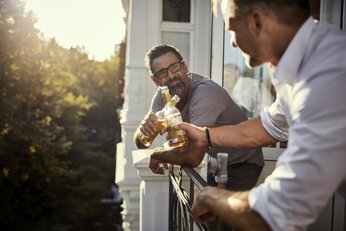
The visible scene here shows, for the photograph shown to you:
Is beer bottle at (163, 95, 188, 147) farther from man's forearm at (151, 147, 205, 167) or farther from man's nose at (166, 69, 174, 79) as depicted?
man's nose at (166, 69, 174, 79)

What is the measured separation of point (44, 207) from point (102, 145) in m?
12.3

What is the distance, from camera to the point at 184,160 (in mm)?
2129

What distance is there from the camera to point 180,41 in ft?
17.6

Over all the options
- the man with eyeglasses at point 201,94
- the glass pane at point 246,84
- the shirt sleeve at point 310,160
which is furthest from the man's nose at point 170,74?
the shirt sleeve at point 310,160

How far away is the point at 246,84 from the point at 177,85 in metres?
1.90

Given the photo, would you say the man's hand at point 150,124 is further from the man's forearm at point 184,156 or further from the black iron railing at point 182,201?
the black iron railing at point 182,201

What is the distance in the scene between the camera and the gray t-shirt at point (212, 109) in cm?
257

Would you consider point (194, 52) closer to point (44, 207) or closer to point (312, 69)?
point (312, 69)

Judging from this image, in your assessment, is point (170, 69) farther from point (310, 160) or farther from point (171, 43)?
point (171, 43)

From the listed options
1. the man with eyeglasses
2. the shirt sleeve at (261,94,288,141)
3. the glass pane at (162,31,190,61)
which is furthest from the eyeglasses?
the glass pane at (162,31,190,61)

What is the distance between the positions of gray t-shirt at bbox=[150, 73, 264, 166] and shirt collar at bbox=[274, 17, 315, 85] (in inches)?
53.0

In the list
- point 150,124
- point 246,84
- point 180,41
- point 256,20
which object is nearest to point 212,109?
point 150,124

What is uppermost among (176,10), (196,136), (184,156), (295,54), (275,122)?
(176,10)

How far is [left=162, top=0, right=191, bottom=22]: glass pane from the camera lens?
5.41 meters
